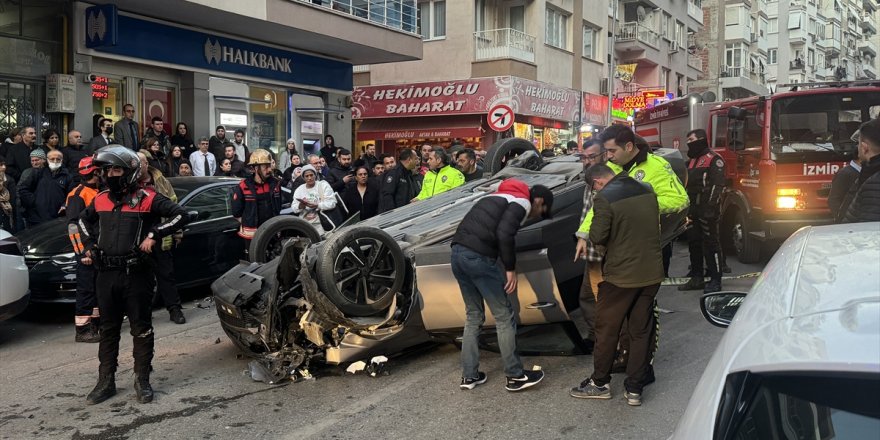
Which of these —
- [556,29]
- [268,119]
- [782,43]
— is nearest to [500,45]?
[556,29]

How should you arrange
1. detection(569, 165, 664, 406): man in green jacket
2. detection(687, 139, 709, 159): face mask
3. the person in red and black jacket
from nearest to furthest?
1. detection(569, 165, 664, 406): man in green jacket
2. the person in red and black jacket
3. detection(687, 139, 709, 159): face mask

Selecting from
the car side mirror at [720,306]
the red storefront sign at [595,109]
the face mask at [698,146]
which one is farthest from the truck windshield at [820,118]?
the red storefront sign at [595,109]

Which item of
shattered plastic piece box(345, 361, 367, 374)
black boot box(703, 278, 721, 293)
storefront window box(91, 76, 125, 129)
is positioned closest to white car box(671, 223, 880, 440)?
shattered plastic piece box(345, 361, 367, 374)

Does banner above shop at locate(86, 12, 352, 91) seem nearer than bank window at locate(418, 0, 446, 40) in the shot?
Yes

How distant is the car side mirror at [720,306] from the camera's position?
2.68 metres

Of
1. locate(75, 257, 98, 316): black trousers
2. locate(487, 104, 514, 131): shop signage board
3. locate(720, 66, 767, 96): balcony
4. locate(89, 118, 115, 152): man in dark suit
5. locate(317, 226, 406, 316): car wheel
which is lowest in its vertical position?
locate(75, 257, 98, 316): black trousers

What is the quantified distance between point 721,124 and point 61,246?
961 centimetres

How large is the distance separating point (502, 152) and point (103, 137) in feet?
21.4

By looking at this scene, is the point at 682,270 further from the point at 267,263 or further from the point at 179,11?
the point at 179,11

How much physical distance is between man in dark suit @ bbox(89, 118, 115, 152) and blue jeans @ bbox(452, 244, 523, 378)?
8.14m

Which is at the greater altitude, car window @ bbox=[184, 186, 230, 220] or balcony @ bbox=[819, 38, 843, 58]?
balcony @ bbox=[819, 38, 843, 58]

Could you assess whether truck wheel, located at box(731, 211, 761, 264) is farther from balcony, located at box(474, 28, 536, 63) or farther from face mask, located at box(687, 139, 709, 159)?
balcony, located at box(474, 28, 536, 63)

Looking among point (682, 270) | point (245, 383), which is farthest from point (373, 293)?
point (682, 270)

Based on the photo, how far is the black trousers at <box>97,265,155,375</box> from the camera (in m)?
5.15
